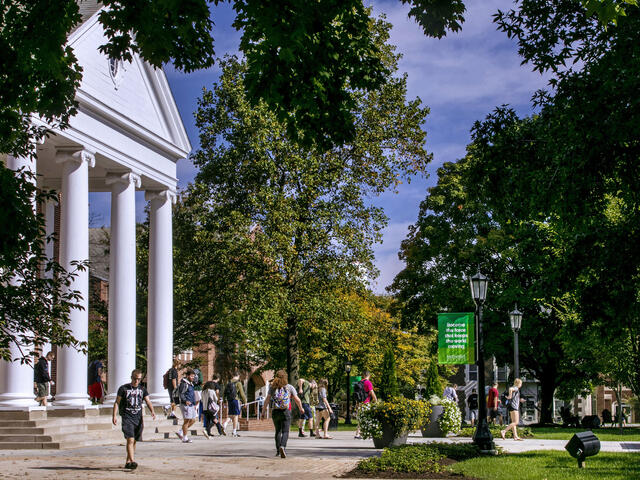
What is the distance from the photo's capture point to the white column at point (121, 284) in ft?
91.4

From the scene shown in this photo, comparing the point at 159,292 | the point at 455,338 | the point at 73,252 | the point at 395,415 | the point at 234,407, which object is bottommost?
the point at 234,407

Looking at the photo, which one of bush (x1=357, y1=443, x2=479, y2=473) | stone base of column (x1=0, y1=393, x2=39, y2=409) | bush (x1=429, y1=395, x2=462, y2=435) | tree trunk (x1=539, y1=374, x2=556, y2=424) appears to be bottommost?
tree trunk (x1=539, y1=374, x2=556, y2=424)

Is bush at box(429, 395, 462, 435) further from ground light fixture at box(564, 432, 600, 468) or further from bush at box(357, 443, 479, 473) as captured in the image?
ground light fixture at box(564, 432, 600, 468)

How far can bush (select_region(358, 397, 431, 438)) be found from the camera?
63.5ft

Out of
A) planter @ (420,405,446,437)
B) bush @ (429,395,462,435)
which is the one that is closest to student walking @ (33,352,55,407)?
planter @ (420,405,446,437)

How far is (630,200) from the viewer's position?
58.6ft

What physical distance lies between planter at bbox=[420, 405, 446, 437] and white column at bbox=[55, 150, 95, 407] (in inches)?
418

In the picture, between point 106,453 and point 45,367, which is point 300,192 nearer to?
point 45,367

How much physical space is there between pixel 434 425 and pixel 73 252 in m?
12.5

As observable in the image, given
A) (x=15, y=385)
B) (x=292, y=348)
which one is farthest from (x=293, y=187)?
(x=15, y=385)

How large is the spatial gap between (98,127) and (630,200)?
16937 mm

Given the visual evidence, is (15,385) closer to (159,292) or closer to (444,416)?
(159,292)

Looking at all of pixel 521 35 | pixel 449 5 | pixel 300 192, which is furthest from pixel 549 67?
pixel 300 192

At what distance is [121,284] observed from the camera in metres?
28.3
